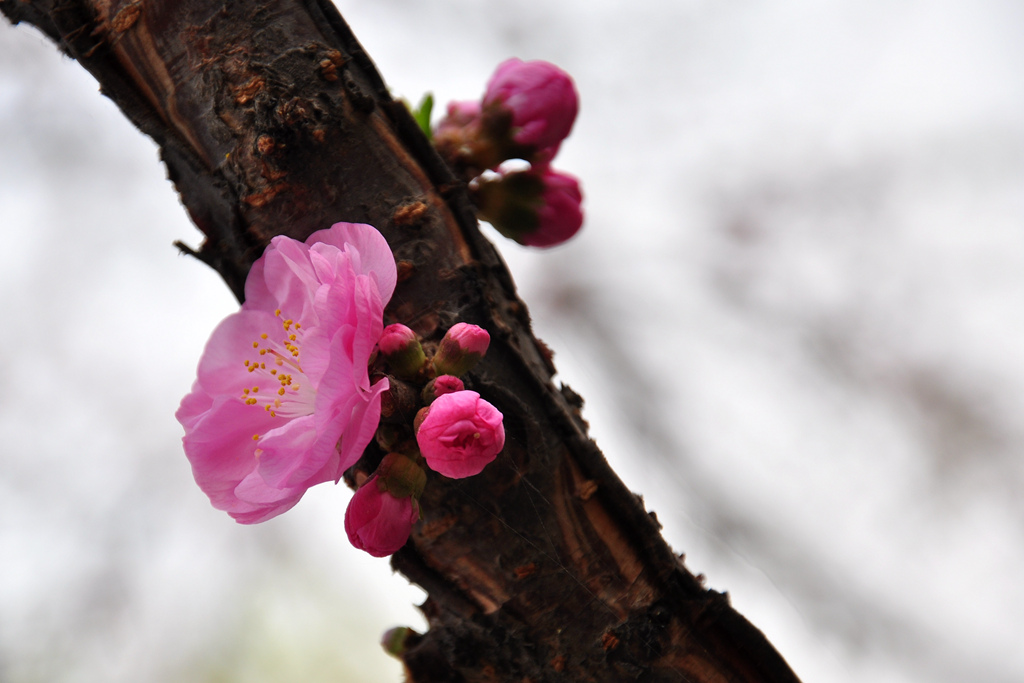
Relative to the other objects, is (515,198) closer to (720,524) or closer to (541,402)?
(541,402)

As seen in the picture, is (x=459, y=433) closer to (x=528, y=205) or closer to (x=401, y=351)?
(x=401, y=351)

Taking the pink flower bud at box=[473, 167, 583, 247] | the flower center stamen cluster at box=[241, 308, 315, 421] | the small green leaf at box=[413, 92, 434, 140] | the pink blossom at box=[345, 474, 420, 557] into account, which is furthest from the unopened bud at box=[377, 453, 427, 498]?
the small green leaf at box=[413, 92, 434, 140]

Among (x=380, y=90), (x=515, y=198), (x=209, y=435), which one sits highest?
(x=515, y=198)

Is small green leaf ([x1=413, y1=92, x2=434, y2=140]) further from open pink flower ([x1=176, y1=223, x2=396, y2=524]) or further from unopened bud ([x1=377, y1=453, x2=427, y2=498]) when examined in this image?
unopened bud ([x1=377, y1=453, x2=427, y2=498])

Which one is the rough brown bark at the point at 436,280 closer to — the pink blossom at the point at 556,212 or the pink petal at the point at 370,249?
the pink petal at the point at 370,249

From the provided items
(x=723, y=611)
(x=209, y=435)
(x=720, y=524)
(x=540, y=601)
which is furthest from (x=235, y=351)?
(x=720, y=524)

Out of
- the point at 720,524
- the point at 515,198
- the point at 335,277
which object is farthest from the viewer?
the point at 720,524

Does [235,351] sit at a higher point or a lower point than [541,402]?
lower
